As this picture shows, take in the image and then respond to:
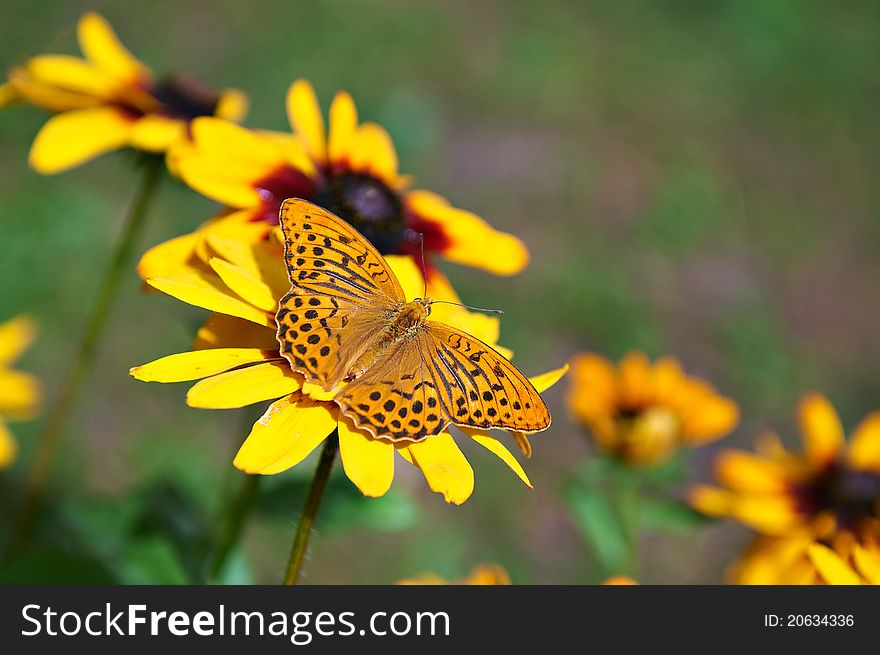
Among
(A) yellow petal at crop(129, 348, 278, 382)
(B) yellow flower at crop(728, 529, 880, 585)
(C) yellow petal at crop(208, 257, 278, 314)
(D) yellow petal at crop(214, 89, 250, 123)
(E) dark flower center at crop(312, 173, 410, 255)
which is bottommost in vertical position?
(B) yellow flower at crop(728, 529, 880, 585)

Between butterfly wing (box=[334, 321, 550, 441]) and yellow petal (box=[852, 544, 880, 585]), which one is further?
yellow petal (box=[852, 544, 880, 585])

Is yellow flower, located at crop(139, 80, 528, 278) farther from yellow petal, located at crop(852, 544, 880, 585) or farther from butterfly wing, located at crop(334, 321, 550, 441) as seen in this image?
yellow petal, located at crop(852, 544, 880, 585)

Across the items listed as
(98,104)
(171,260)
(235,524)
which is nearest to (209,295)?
(171,260)

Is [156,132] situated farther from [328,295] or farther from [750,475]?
[750,475]

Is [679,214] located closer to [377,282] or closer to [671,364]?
[671,364]

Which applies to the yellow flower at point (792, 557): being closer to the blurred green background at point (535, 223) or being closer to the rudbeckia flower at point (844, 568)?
the rudbeckia flower at point (844, 568)

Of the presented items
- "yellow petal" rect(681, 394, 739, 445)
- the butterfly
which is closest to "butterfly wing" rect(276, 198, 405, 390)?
the butterfly
